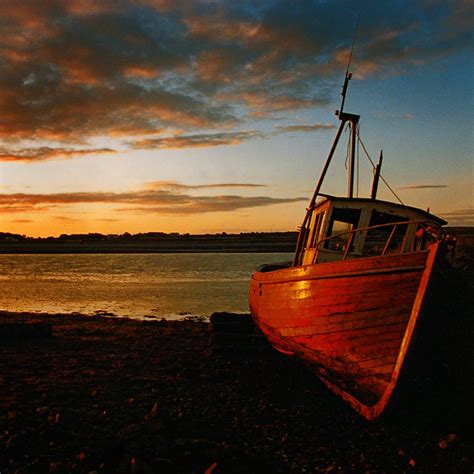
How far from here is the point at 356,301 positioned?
7.04 meters

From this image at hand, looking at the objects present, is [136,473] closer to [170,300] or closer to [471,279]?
[471,279]

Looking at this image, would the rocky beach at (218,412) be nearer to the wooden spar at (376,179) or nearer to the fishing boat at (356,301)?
the fishing boat at (356,301)

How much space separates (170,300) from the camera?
2472cm

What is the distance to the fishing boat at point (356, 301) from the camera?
652 cm

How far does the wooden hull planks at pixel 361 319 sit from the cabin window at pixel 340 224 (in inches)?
55.4

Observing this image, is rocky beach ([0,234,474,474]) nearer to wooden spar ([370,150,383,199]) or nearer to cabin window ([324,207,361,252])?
cabin window ([324,207,361,252])

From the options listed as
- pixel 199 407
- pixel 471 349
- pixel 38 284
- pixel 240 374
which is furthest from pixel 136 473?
Answer: pixel 38 284

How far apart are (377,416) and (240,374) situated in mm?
3393

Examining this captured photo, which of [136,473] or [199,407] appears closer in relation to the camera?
[136,473]

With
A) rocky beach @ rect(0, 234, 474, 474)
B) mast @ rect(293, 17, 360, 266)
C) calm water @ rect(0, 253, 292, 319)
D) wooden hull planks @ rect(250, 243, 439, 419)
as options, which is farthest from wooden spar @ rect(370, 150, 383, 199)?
calm water @ rect(0, 253, 292, 319)

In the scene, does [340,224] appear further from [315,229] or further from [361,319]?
[361,319]

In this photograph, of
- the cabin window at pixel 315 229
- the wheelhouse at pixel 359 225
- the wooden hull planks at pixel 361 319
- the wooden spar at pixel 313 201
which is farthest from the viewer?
the wooden spar at pixel 313 201

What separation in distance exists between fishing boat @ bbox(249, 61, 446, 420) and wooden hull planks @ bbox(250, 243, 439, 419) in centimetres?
1

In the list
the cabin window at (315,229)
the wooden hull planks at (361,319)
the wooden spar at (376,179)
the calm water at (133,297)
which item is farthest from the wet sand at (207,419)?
the calm water at (133,297)
